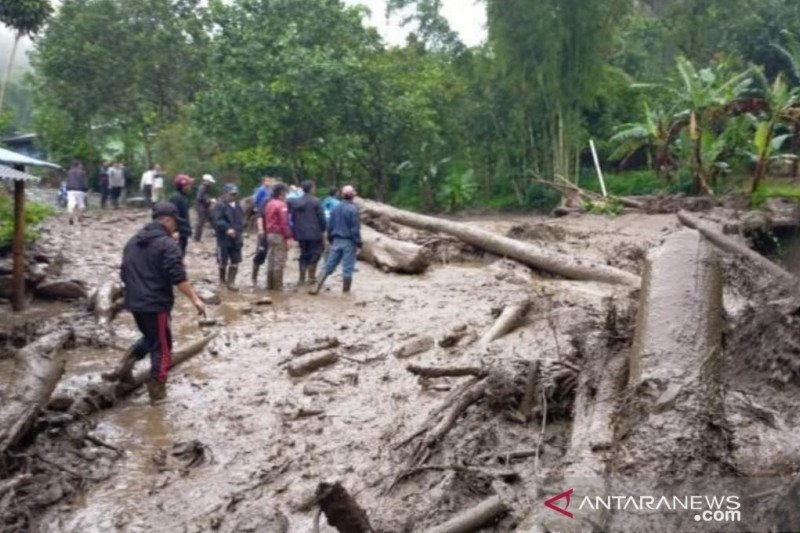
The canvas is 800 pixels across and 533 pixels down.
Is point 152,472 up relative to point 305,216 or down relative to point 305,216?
down

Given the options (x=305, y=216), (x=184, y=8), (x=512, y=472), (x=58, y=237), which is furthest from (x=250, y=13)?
(x=512, y=472)

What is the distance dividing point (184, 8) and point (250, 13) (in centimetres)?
532

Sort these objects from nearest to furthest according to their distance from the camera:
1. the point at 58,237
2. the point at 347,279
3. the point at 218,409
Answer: the point at 218,409 < the point at 347,279 < the point at 58,237

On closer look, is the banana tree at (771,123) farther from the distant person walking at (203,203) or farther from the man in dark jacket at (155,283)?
the man in dark jacket at (155,283)

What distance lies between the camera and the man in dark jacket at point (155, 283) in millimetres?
6848

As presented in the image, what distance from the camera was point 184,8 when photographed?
26.8 meters

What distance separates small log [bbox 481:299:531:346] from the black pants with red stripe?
9.42 ft

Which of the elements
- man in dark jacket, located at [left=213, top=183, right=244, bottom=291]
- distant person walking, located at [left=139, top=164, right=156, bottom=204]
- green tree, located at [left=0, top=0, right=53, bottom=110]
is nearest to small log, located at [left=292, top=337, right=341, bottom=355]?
man in dark jacket, located at [left=213, top=183, right=244, bottom=291]

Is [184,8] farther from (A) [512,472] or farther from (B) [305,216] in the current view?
(A) [512,472]

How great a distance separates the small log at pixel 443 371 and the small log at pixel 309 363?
4.11ft

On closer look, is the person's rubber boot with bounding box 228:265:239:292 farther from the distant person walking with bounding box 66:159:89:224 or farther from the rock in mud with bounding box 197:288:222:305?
the distant person walking with bounding box 66:159:89:224

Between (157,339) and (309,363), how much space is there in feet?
4.92

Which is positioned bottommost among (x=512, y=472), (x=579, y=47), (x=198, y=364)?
(x=198, y=364)

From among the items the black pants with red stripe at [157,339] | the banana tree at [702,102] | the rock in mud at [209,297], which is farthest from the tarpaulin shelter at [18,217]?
the banana tree at [702,102]
